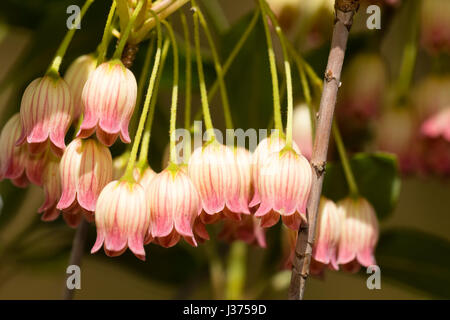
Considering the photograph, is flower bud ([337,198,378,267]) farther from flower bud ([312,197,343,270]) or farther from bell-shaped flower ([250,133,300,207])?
bell-shaped flower ([250,133,300,207])

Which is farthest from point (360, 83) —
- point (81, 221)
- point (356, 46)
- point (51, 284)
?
point (51, 284)

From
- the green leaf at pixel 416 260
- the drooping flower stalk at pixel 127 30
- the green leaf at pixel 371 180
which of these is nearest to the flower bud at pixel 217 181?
the drooping flower stalk at pixel 127 30

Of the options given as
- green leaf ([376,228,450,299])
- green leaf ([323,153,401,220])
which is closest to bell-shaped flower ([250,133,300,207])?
green leaf ([323,153,401,220])

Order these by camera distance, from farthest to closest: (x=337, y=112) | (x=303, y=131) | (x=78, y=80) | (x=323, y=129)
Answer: (x=337, y=112)
(x=303, y=131)
(x=78, y=80)
(x=323, y=129)

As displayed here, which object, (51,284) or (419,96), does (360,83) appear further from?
(51,284)

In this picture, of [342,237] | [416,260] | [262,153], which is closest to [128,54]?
[262,153]

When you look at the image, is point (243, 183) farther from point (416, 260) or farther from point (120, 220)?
point (416, 260)

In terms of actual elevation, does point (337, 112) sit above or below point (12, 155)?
above
